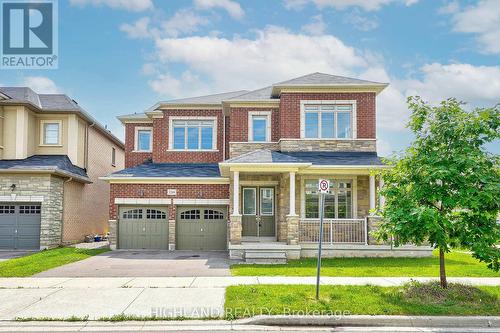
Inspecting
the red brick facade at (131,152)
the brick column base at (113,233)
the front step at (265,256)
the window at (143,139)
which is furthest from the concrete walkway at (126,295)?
the window at (143,139)

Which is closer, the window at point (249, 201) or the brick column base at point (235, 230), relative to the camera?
the brick column base at point (235, 230)

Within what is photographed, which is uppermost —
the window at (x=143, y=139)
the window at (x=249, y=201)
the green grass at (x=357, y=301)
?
the window at (x=143, y=139)

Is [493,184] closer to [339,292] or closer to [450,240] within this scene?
[450,240]

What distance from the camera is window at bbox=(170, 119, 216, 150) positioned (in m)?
20.8

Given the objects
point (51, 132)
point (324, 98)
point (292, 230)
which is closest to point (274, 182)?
point (292, 230)

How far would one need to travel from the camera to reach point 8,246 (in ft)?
60.9

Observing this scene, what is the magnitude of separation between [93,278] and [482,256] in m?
9.48

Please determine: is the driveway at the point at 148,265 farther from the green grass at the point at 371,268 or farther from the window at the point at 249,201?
the window at the point at 249,201

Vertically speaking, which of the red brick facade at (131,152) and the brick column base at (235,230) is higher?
the red brick facade at (131,152)

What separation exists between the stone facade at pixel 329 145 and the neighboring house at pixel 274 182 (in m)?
0.04

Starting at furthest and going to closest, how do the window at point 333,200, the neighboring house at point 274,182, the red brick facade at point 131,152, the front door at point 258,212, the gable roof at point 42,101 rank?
the red brick facade at point 131,152, the gable roof at point 42,101, the front door at point 258,212, the window at point 333,200, the neighboring house at point 274,182

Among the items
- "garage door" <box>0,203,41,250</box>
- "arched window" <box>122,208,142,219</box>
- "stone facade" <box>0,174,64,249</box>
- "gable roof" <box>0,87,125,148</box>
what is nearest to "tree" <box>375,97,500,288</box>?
"arched window" <box>122,208,142,219</box>

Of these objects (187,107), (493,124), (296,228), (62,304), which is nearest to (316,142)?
(296,228)

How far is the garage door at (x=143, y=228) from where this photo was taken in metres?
18.5
